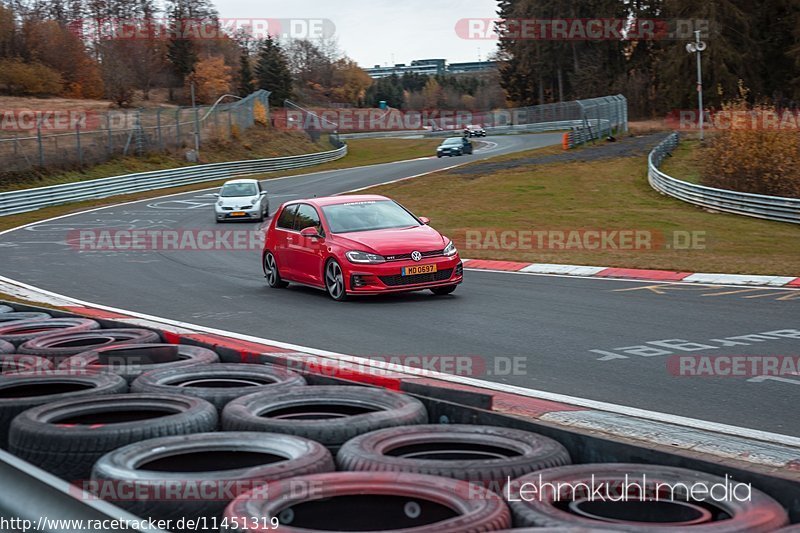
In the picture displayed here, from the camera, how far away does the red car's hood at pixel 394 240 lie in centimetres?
1430

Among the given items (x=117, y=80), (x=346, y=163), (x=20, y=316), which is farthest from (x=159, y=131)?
(x=20, y=316)

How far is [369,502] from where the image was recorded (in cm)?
368

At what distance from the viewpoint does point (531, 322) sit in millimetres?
12125

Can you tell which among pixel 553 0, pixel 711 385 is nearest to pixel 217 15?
pixel 553 0

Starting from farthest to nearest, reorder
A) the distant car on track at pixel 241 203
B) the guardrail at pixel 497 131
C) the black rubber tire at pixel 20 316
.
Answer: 1. the guardrail at pixel 497 131
2. the distant car on track at pixel 241 203
3. the black rubber tire at pixel 20 316

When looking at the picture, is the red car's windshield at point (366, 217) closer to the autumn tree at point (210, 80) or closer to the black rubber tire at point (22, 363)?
the black rubber tire at point (22, 363)

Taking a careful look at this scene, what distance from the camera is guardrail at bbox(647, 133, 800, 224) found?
2809 centimetres

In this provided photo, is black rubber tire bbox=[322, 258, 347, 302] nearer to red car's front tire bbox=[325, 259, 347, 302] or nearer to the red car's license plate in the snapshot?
red car's front tire bbox=[325, 259, 347, 302]

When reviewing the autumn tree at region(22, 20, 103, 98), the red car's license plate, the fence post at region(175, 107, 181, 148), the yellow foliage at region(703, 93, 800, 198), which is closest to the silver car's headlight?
the red car's license plate

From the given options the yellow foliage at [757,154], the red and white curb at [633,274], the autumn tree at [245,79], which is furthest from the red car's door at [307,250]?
the autumn tree at [245,79]

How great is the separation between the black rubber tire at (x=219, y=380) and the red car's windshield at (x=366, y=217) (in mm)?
8672

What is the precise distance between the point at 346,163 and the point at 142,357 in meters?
59.8

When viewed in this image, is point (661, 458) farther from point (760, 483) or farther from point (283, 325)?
point (283, 325)

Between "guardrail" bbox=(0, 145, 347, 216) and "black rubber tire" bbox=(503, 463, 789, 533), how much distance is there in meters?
37.3
